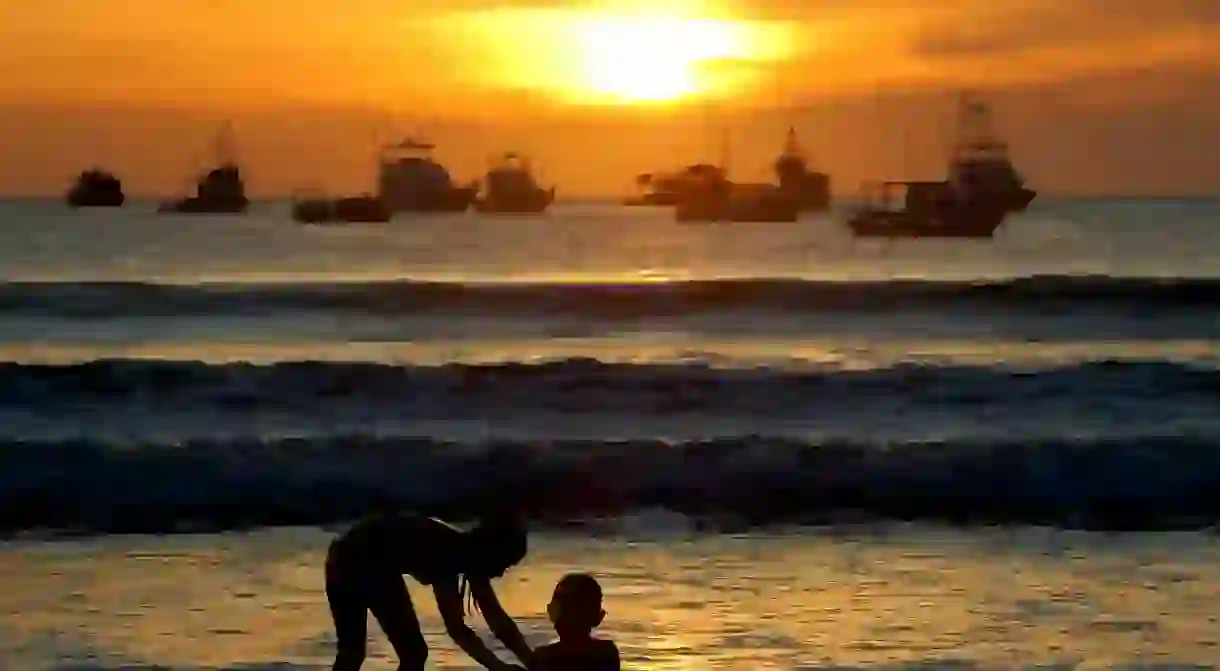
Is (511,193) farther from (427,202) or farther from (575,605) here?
(575,605)

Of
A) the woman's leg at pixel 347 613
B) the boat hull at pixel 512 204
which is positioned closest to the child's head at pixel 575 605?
the woman's leg at pixel 347 613

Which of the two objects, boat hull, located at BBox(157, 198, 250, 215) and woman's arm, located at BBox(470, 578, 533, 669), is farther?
boat hull, located at BBox(157, 198, 250, 215)

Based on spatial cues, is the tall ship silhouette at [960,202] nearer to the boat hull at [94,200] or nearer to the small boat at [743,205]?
the small boat at [743,205]

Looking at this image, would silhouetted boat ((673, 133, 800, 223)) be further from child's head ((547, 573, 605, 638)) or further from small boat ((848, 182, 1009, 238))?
child's head ((547, 573, 605, 638))

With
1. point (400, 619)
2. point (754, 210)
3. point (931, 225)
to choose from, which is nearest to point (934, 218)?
point (931, 225)

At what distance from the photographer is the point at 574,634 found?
247 inches

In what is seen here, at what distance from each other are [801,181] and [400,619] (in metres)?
106

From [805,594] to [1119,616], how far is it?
1.92 meters

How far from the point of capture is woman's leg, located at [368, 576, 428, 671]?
6.64 metres

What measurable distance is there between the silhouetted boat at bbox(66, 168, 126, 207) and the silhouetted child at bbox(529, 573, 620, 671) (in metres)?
118

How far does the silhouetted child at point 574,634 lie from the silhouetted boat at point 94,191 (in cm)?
11806

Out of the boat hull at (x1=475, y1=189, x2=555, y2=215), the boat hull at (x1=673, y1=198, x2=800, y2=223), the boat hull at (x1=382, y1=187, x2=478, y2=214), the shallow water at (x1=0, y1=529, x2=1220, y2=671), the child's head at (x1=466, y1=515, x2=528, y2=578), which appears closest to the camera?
the child's head at (x1=466, y1=515, x2=528, y2=578)

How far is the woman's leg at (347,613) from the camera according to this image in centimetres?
663

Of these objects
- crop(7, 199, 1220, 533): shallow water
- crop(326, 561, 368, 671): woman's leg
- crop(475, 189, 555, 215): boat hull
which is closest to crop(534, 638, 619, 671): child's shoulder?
crop(326, 561, 368, 671): woman's leg
